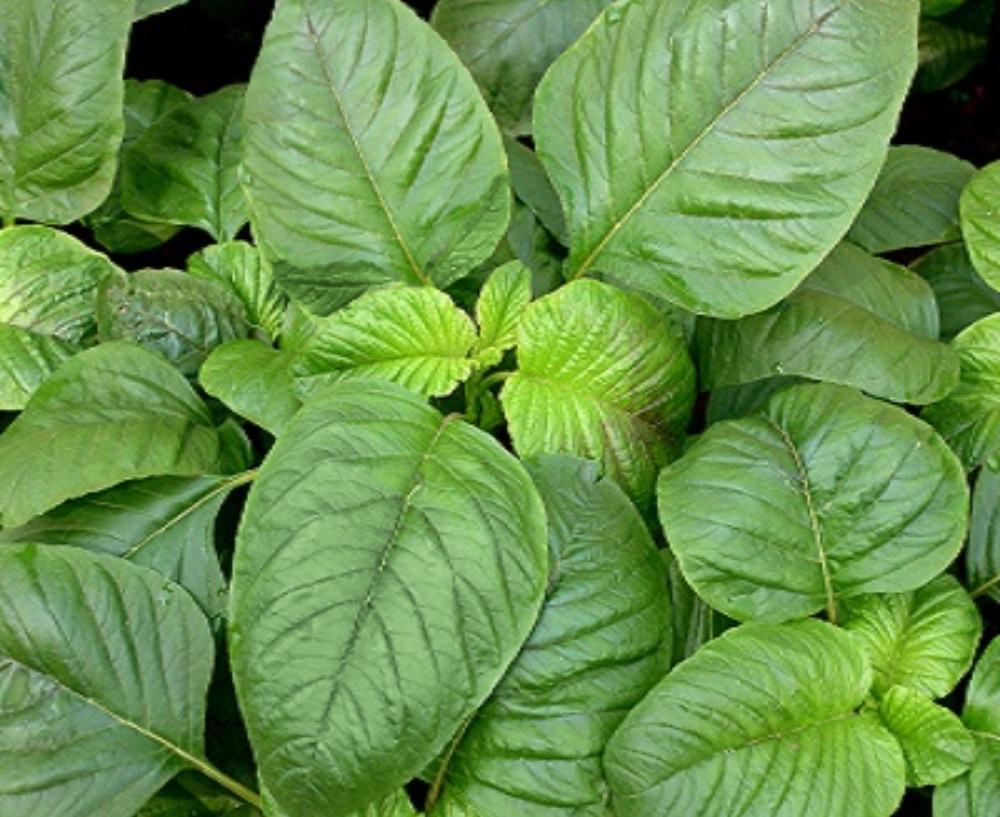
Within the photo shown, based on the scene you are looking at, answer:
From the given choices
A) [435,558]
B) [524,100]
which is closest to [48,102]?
[524,100]

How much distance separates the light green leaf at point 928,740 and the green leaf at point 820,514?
8cm

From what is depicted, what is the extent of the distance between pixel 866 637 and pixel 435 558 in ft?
1.06

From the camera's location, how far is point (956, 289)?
1.09 meters

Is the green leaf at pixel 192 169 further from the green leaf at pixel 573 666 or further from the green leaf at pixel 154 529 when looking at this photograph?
the green leaf at pixel 573 666

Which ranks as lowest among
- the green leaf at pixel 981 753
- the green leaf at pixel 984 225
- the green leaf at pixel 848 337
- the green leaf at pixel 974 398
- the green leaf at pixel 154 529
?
the green leaf at pixel 981 753

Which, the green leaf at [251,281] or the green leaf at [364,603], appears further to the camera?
the green leaf at [251,281]

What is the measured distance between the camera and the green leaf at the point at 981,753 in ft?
2.73

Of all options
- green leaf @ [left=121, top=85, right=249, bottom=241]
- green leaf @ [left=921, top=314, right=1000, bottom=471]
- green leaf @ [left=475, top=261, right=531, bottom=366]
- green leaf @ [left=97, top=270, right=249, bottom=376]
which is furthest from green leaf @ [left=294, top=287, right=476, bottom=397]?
green leaf @ [left=921, top=314, right=1000, bottom=471]

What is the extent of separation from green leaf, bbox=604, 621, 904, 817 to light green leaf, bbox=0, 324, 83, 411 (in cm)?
51

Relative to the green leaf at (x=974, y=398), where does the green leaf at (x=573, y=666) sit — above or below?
below

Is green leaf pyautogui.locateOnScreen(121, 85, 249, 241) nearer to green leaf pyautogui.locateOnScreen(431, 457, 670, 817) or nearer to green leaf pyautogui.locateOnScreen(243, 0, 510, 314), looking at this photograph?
green leaf pyautogui.locateOnScreen(243, 0, 510, 314)

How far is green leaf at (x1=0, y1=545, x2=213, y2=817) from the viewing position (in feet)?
2.70

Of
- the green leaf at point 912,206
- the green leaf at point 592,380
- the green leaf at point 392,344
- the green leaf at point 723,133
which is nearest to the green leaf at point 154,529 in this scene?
the green leaf at point 392,344

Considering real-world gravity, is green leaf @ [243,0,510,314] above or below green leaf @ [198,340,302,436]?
above
